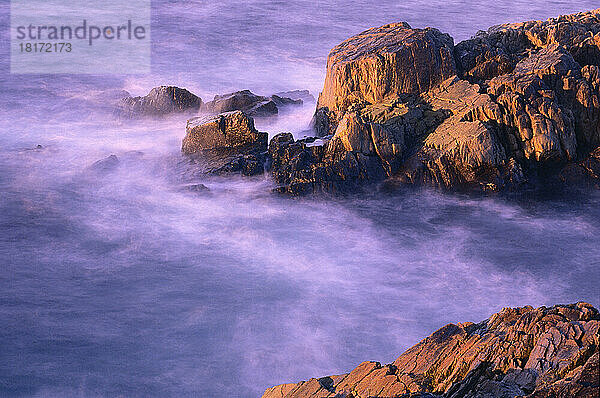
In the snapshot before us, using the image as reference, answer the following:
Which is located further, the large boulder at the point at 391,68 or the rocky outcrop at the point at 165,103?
the rocky outcrop at the point at 165,103

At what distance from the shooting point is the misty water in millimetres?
15781

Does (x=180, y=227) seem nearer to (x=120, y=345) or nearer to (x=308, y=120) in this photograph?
(x=120, y=345)

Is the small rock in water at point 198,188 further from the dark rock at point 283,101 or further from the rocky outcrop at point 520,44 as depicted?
the rocky outcrop at point 520,44

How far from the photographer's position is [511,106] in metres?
22.2

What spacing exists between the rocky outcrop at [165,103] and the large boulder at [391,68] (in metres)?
7.55

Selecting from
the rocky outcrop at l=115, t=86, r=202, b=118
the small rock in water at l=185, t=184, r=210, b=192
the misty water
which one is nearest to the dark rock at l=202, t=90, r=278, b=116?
the rocky outcrop at l=115, t=86, r=202, b=118

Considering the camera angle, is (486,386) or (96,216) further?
(96,216)

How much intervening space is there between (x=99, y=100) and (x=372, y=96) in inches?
575

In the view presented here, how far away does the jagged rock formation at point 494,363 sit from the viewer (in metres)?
9.56

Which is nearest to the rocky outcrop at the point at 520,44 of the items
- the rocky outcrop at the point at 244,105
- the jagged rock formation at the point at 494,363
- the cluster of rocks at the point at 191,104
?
the rocky outcrop at the point at 244,105

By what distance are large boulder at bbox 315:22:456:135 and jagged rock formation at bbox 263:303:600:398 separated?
538 inches

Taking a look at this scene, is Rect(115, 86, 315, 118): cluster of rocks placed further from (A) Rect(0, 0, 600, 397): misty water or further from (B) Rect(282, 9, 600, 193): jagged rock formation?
(B) Rect(282, 9, 600, 193): jagged rock formation

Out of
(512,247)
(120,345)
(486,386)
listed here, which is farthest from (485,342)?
(512,247)

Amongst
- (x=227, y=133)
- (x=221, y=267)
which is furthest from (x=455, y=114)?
(x=221, y=267)
